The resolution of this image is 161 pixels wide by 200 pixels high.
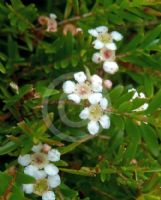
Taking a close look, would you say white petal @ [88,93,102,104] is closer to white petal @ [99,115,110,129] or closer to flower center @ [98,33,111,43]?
white petal @ [99,115,110,129]

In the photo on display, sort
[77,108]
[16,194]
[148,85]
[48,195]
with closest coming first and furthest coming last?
[16,194]
[48,195]
[77,108]
[148,85]

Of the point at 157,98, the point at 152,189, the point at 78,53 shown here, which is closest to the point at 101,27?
the point at 78,53

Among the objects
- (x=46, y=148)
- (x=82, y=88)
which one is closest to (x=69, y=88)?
(x=82, y=88)

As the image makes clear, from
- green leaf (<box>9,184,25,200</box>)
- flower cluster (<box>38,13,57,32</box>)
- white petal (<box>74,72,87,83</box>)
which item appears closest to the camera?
green leaf (<box>9,184,25,200</box>)

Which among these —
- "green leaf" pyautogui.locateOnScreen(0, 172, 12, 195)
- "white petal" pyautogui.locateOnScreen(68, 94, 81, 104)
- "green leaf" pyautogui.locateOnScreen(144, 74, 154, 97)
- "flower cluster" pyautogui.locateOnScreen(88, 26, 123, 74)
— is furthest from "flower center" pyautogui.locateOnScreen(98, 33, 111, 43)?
"green leaf" pyautogui.locateOnScreen(0, 172, 12, 195)

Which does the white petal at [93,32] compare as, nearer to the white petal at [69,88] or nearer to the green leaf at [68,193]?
the white petal at [69,88]

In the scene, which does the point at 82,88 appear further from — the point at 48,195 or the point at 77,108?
the point at 48,195
